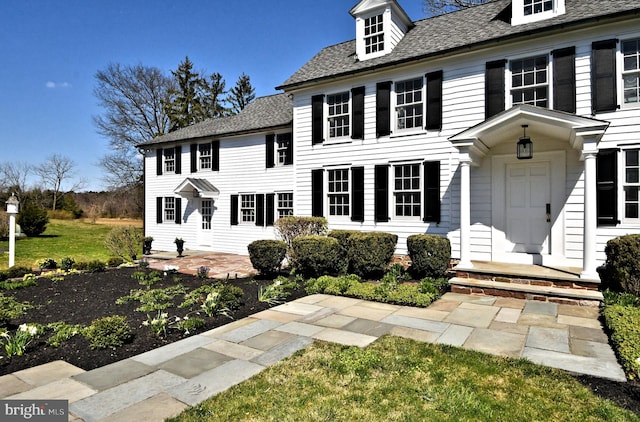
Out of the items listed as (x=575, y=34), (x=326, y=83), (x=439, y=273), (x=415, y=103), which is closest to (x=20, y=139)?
(x=326, y=83)

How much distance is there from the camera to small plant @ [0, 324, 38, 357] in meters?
4.04

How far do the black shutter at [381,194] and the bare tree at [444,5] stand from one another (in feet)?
40.1

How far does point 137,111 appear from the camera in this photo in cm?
2812

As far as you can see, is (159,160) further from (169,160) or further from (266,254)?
(266,254)

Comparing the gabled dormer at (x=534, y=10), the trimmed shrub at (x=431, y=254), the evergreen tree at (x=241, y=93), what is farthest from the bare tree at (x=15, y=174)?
the gabled dormer at (x=534, y=10)

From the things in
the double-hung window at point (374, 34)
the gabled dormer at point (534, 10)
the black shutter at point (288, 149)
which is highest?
the double-hung window at point (374, 34)

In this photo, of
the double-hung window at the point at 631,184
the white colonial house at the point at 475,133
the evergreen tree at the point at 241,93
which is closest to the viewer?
the double-hung window at the point at 631,184

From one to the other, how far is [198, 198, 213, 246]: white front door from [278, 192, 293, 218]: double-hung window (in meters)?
3.87

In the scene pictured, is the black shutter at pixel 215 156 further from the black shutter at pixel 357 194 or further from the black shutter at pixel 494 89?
the black shutter at pixel 494 89

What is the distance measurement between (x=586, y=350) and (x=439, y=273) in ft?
14.1

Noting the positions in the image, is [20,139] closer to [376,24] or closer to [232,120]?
[232,120]

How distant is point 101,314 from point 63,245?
629 inches

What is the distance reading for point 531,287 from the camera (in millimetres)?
6895

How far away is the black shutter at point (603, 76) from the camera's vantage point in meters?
7.43
